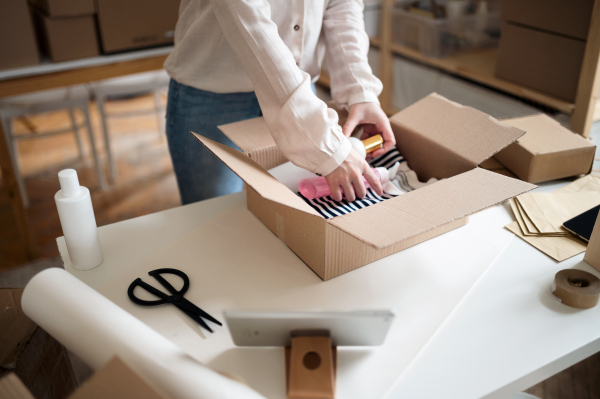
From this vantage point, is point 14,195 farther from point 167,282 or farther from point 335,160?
point 335,160

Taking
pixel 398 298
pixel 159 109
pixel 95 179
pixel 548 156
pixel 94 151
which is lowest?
pixel 95 179

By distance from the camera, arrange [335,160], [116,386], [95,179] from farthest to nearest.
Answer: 1. [95,179]
2. [335,160]
3. [116,386]

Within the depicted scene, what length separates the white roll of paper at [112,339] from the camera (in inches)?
20.6

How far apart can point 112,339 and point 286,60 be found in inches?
20.5

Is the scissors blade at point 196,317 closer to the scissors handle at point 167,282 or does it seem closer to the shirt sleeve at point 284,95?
the scissors handle at point 167,282

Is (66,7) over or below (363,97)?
over

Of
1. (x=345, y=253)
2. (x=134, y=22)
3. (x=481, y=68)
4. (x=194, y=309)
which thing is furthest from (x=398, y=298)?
(x=134, y=22)

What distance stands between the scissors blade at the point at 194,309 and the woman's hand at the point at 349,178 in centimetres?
30

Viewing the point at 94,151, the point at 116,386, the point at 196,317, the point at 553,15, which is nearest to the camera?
the point at 116,386

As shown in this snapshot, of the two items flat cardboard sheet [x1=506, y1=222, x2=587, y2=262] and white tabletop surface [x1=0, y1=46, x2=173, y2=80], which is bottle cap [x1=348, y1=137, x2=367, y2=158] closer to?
flat cardboard sheet [x1=506, y1=222, x2=587, y2=262]


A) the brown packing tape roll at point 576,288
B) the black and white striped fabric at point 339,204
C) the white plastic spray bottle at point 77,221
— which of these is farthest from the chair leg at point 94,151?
the brown packing tape roll at point 576,288

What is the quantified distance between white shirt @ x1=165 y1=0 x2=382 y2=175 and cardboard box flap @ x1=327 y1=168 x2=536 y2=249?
0.53 ft

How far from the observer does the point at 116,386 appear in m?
0.48

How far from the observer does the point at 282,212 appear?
0.83 meters
